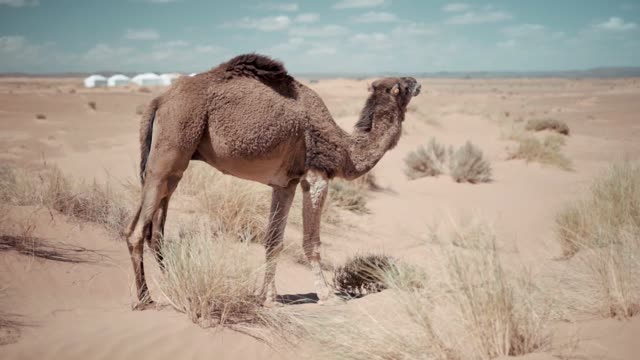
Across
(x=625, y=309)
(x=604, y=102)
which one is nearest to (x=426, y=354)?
(x=625, y=309)

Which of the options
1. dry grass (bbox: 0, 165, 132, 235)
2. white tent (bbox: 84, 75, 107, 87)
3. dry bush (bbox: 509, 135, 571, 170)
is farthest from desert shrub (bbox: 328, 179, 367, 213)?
white tent (bbox: 84, 75, 107, 87)

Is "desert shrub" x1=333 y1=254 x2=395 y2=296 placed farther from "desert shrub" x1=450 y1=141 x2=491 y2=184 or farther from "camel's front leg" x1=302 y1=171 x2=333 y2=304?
"desert shrub" x1=450 y1=141 x2=491 y2=184

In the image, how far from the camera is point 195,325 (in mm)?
4410

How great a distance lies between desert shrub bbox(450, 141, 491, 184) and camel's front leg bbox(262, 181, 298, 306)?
409 inches

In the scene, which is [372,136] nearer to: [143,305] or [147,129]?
[147,129]

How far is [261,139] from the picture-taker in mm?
5023

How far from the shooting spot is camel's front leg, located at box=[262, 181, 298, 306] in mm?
5188

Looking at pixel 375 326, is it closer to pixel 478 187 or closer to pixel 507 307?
pixel 507 307

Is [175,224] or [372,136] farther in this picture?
[175,224]

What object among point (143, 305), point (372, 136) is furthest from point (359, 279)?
point (143, 305)

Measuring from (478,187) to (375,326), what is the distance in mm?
11571

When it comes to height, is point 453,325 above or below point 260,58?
below

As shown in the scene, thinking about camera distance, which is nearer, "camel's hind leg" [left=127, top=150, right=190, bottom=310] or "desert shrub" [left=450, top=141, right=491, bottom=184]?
"camel's hind leg" [left=127, top=150, right=190, bottom=310]

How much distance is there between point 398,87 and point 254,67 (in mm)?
1652
